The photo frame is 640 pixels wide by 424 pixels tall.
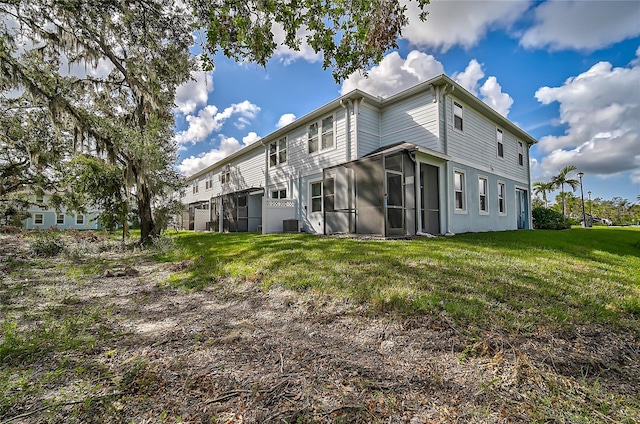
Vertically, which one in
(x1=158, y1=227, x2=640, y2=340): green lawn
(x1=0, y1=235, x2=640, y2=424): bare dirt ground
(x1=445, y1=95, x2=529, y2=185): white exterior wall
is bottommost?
(x1=0, y1=235, x2=640, y2=424): bare dirt ground

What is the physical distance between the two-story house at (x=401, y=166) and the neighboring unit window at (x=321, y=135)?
4 cm

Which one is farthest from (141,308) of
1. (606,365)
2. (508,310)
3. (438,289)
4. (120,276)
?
(606,365)

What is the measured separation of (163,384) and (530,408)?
238 centimetres

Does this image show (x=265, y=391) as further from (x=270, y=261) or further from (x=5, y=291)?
(x=5, y=291)

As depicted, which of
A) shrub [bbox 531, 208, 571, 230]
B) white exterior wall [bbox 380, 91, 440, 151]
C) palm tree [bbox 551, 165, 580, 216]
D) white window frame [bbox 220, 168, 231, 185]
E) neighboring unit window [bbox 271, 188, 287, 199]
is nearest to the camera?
white exterior wall [bbox 380, 91, 440, 151]

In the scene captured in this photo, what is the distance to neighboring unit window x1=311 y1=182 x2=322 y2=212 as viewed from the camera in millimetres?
11844

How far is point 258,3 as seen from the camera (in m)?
4.14

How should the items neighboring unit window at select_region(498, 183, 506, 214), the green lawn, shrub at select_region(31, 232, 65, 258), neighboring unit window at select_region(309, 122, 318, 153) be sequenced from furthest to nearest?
1. neighboring unit window at select_region(498, 183, 506, 214)
2. neighboring unit window at select_region(309, 122, 318, 153)
3. shrub at select_region(31, 232, 65, 258)
4. the green lawn

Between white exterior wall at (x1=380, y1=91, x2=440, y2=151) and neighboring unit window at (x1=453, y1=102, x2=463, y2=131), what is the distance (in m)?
1.31

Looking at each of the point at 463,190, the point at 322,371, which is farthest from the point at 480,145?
the point at 322,371

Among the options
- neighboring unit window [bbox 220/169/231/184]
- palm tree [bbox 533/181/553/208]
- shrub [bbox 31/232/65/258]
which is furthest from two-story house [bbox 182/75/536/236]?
palm tree [bbox 533/181/553/208]

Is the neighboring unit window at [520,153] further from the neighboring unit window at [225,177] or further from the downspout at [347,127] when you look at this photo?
the neighboring unit window at [225,177]

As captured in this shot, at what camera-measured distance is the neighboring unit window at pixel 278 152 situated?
13922 mm

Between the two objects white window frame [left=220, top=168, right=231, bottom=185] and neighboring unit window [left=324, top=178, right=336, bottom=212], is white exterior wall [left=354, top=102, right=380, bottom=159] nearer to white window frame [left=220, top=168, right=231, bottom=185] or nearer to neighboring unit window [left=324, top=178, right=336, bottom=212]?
neighboring unit window [left=324, top=178, right=336, bottom=212]
